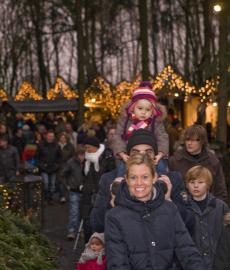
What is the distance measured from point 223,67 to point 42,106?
41.7ft

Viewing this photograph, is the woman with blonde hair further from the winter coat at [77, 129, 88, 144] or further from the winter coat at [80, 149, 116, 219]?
the winter coat at [77, 129, 88, 144]

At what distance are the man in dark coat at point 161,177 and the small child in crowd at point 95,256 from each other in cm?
177

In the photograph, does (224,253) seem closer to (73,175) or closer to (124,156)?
(124,156)

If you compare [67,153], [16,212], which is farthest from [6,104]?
[16,212]

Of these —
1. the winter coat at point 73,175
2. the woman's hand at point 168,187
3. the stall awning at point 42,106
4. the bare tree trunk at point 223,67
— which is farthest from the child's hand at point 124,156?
the stall awning at point 42,106

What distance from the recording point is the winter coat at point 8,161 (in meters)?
10.1

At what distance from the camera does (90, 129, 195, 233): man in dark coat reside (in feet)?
10.7

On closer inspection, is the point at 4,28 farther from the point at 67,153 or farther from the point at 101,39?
the point at 67,153

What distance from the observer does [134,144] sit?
3.28 m

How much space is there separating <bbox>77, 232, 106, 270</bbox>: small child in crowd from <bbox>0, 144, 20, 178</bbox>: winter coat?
5.47m

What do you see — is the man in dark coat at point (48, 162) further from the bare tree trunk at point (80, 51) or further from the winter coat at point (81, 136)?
the bare tree trunk at point (80, 51)

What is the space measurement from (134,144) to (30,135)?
1261 cm

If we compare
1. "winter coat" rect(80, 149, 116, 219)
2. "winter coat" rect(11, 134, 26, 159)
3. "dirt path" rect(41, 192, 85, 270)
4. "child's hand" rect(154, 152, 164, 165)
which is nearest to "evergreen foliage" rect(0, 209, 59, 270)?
"dirt path" rect(41, 192, 85, 270)

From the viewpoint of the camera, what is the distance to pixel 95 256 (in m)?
5.09
